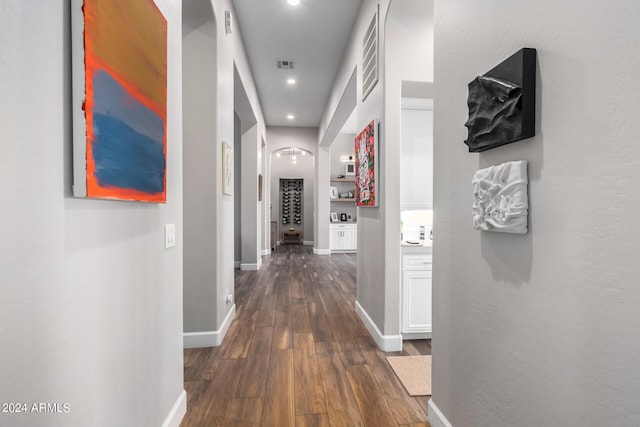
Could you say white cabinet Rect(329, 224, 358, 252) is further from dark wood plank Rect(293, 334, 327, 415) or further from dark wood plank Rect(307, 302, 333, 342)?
dark wood plank Rect(293, 334, 327, 415)

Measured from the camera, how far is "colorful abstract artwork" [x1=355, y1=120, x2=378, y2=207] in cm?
280

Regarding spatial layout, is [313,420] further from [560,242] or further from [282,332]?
[560,242]

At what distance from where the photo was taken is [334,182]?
939 cm

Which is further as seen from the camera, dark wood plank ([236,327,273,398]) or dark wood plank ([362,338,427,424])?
dark wood plank ([236,327,273,398])

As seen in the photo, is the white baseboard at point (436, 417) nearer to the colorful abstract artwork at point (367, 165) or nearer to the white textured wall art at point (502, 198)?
the white textured wall art at point (502, 198)

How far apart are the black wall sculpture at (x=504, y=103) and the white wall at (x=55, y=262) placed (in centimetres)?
130

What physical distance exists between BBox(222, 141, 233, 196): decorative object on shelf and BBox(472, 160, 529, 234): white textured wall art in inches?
85.8

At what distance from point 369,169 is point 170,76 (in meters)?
1.90

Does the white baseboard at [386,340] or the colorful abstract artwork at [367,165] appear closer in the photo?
the white baseboard at [386,340]

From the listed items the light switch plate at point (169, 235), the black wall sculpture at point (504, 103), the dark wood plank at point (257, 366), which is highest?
the black wall sculpture at point (504, 103)

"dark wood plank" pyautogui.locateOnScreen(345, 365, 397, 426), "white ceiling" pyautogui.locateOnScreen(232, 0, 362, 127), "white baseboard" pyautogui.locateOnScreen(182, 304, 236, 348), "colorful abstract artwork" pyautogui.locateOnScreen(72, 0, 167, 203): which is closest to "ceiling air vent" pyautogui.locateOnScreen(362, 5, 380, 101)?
"white ceiling" pyautogui.locateOnScreen(232, 0, 362, 127)

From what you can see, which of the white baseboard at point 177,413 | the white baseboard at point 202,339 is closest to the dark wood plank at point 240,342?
the white baseboard at point 202,339

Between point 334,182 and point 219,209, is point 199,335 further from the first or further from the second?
point 334,182

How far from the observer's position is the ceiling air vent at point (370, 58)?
278 cm
